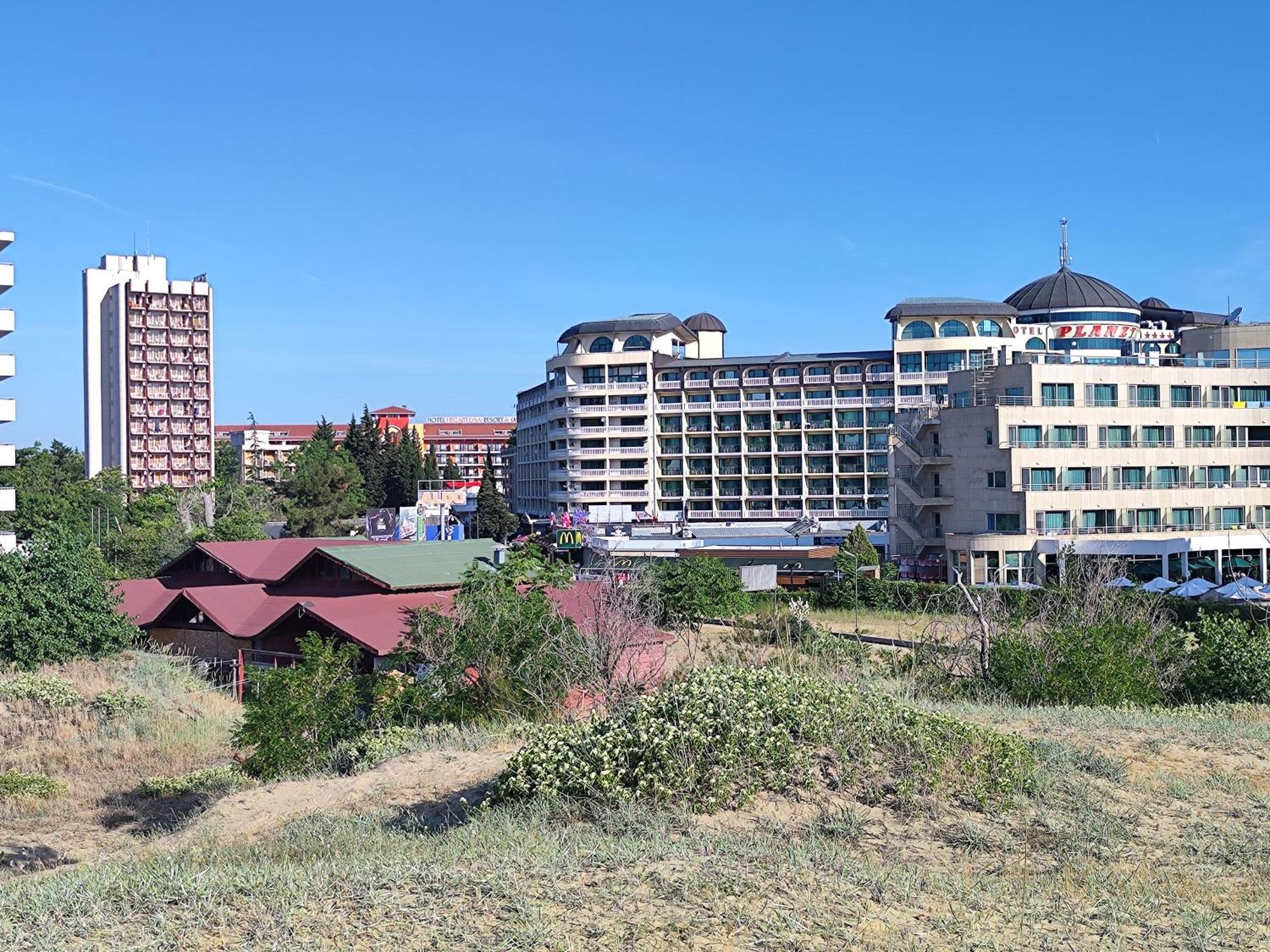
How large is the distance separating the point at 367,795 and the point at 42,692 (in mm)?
13904

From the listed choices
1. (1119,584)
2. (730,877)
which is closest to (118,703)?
(730,877)

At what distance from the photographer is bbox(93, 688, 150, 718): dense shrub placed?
22953 millimetres

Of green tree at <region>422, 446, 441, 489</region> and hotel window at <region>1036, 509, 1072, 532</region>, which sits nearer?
hotel window at <region>1036, 509, 1072, 532</region>

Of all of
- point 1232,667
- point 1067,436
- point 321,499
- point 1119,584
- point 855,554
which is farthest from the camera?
point 321,499

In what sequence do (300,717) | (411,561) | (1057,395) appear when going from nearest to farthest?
(300,717) → (411,561) → (1057,395)

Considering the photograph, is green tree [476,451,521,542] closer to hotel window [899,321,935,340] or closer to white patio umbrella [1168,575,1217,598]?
hotel window [899,321,935,340]

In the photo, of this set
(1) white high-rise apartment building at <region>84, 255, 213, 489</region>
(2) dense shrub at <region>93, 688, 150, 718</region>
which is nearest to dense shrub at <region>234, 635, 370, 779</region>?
(2) dense shrub at <region>93, 688, 150, 718</region>

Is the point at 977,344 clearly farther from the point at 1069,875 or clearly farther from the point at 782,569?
the point at 1069,875

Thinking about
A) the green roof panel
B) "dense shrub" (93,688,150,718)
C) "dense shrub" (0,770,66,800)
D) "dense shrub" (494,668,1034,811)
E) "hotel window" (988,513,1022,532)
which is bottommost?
"dense shrub" (0,770,66,800)

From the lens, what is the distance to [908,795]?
10.4 metres

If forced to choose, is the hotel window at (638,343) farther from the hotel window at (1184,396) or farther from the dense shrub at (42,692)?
the dense shrub at (42,692)

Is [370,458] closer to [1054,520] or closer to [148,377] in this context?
[148,377]

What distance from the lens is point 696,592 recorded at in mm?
42625

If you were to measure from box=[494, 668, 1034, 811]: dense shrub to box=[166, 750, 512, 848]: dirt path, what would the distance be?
1854 millimetres
